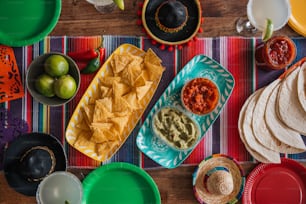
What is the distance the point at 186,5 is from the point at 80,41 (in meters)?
0.62

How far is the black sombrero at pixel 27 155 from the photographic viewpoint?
211cm

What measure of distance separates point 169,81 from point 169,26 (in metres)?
0.31

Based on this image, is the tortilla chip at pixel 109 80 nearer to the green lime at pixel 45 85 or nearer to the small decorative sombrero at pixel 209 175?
the green lime at pixel 45 85

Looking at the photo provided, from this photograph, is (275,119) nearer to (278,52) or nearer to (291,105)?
(291,105)

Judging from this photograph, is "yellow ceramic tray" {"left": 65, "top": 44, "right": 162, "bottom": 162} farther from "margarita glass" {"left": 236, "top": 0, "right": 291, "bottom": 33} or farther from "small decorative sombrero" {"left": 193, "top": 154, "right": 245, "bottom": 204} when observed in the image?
"margarita glass" {"left": 236, "top": 0, "right": 291, "bottom": 33}

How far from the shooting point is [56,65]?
6.82 feet

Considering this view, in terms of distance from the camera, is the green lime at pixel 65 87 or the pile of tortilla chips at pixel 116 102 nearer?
the green lime at pixel 65 87

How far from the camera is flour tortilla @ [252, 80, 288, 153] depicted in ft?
7.31

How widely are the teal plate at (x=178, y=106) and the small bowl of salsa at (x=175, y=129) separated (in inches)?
2.0

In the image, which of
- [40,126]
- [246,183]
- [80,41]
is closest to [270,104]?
[246,183]

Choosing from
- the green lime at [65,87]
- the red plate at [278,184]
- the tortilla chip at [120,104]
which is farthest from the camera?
the red plate at [278,184]

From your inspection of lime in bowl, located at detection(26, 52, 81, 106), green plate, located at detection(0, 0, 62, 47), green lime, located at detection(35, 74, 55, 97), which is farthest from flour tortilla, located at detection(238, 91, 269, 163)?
green plate, located at detection(0, 0, 62, 47)


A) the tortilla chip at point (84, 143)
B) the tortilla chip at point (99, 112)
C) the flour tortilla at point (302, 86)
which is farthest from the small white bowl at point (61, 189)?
the flour tortilla at point (302, 86)

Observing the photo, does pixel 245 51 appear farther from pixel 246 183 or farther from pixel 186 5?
pixel 246 183
